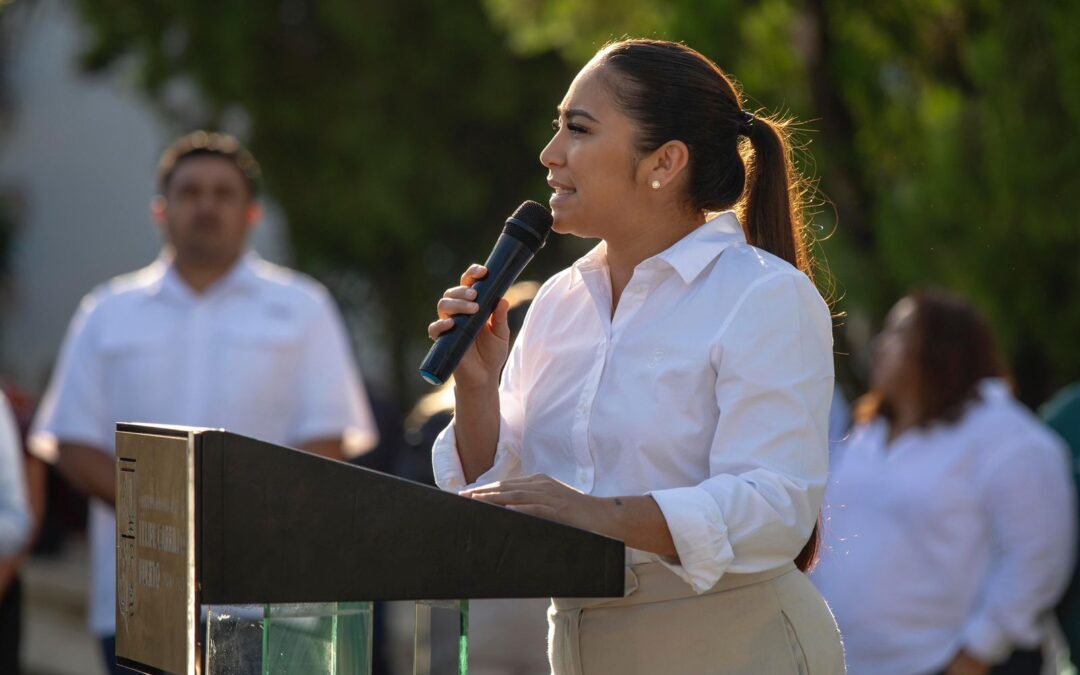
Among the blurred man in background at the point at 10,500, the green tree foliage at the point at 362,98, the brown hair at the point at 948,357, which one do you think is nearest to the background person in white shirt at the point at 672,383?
the blurred man in background at the point at 10,500

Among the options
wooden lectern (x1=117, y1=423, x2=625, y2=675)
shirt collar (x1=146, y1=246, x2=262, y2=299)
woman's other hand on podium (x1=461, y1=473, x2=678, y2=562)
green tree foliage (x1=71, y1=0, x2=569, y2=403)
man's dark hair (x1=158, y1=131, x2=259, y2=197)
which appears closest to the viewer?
wooden lectern (x1=117, y1=423, x2=625, y2=675)

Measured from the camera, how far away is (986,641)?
177 inches

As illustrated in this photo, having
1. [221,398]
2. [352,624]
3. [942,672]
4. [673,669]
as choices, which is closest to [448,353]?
[352,624]

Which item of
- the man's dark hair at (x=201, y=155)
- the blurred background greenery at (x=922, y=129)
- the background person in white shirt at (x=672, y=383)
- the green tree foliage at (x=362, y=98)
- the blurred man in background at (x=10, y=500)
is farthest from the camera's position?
the green tree foliage at (x=362, y=98)

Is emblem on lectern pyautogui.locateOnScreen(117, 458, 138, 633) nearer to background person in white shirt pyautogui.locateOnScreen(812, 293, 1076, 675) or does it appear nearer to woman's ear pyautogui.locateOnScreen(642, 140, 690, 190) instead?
woman's ear pyautogui.locateOnScreen(642, 140, 690, 190)

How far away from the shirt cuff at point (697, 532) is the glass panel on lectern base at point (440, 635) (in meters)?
0.29

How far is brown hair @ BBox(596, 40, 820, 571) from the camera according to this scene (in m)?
2.34

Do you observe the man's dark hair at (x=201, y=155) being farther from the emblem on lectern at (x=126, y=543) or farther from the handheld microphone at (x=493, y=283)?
the emblem on lectern at (x=126, y=543)

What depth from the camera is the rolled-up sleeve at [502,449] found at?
8.11 feet

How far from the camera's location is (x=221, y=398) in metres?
4.48

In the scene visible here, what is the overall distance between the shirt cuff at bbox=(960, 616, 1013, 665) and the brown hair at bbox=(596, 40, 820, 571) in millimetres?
2269

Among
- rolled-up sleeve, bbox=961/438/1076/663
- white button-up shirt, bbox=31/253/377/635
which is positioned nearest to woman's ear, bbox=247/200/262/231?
white button-up shirt, bbox=31/253/377/635

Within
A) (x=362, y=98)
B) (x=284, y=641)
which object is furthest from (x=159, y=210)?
(x=362, y=98)

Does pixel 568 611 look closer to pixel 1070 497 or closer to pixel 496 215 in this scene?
pixel 1070 497
